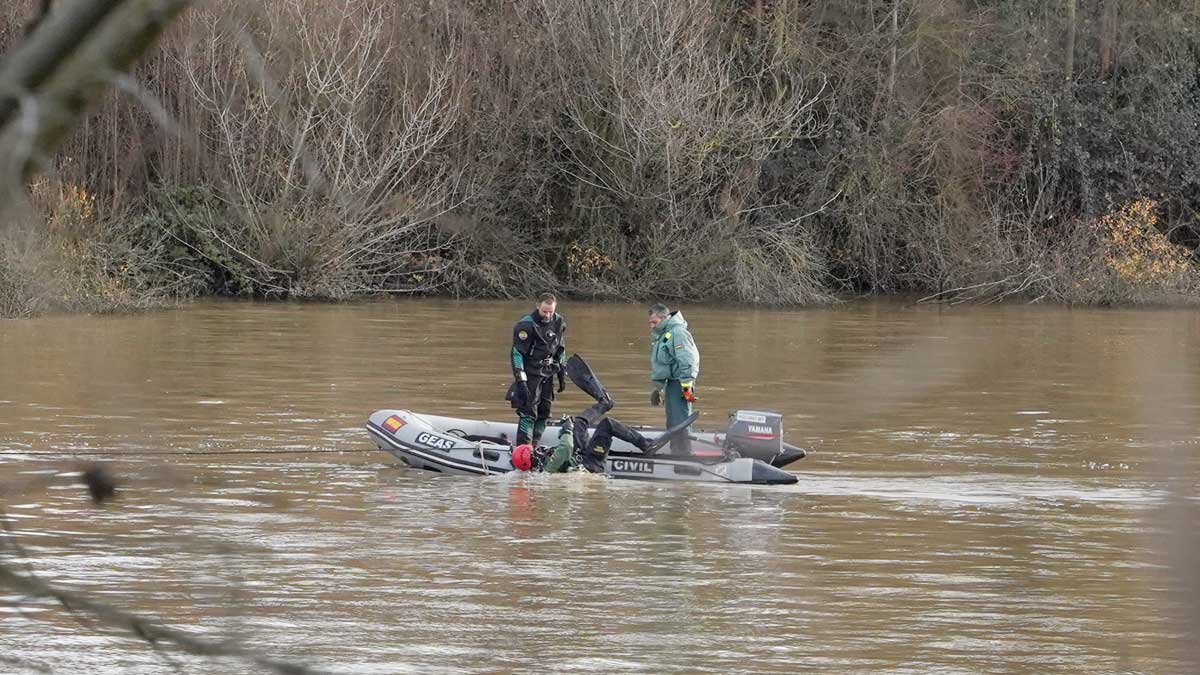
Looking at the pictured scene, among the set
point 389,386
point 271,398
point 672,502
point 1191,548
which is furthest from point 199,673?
point 389,386

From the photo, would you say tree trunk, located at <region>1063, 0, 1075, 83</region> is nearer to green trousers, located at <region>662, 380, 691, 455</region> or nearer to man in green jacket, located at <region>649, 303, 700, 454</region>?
man in green jacket, located at <region>649, 303, 700, 454</region>

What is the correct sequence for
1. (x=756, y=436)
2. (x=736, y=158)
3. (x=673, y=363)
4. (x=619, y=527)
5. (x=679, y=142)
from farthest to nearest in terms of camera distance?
(x=736, y=158)
(x=679, y=142)
(x=673, y=363)
(x=756, y=436)
(x=619, y=527)

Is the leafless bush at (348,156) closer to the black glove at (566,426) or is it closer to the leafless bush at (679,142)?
the leafless bush at (679,142)

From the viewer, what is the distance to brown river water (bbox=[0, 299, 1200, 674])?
2072mm

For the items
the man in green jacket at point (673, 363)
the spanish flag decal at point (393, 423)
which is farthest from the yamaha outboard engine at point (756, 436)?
the spanish flag decal at point (393, 423)

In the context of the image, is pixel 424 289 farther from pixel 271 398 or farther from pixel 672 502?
pixel 672 502

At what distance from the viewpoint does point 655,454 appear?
13992 mm

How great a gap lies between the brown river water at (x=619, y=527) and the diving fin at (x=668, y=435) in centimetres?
32

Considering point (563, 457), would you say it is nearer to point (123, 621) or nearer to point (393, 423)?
point (393, 423)

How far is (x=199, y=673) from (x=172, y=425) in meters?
14.9

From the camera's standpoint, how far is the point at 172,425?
17234 mm

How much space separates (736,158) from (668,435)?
21.8 metres

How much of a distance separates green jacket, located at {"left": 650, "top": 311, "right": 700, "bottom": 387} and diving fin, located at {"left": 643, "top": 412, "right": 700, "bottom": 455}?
0.60m

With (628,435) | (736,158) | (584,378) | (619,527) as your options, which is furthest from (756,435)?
(736,158)
